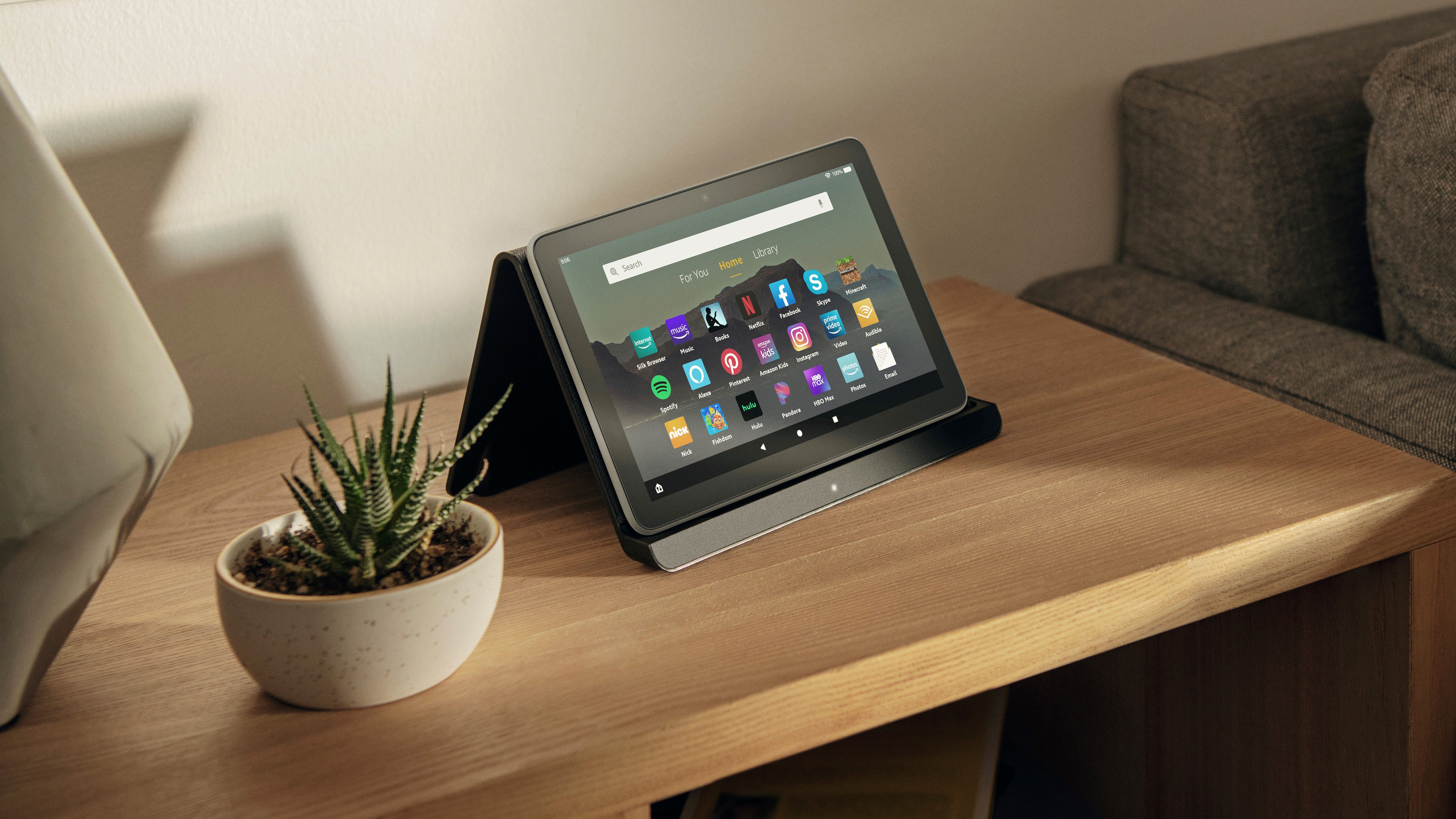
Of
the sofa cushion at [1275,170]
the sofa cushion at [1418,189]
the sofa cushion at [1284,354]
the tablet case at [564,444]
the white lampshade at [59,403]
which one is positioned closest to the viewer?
the white lampshade at [59,403]

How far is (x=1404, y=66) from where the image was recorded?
0.96m

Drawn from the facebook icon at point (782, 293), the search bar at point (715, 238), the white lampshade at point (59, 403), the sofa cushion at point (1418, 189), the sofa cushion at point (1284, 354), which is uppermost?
the white lampshade at point (59, 403)

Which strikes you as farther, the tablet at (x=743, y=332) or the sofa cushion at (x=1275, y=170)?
the sofa cushion at (x=1275, y=170)

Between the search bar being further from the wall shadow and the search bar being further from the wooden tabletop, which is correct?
the wall shadow

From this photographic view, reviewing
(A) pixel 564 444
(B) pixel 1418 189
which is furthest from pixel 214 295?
(B) pixel 1418 189

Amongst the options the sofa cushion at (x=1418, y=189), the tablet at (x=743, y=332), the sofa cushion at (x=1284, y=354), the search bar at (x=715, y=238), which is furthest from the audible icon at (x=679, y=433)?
the sofa cushion at (x=1418, y=189)

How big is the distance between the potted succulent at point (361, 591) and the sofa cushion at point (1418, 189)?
0.92 metres

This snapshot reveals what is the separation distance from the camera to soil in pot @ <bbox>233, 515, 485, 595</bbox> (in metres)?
0.51

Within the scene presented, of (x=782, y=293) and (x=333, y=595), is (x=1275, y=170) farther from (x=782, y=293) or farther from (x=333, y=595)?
(x=333, y=595)

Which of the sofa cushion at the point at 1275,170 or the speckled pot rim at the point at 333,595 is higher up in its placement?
the speckled pot rim at the point at 333,595

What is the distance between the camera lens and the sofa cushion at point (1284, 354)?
2.68 ft

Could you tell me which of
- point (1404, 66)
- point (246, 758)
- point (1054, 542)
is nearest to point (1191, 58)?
point (1404, 66)

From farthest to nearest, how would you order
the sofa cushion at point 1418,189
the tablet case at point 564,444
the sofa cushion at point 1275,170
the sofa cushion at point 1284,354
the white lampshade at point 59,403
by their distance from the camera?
the sofa cushion at point 1275,170
the sofa cushion at point 1418,189
the sofa cushion at point 1284,354
the tablet case at point 564,444
the white lampshade at point 59,403

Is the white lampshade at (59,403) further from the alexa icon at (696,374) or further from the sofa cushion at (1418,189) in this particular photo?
the sofa cushion at (1418,189)
